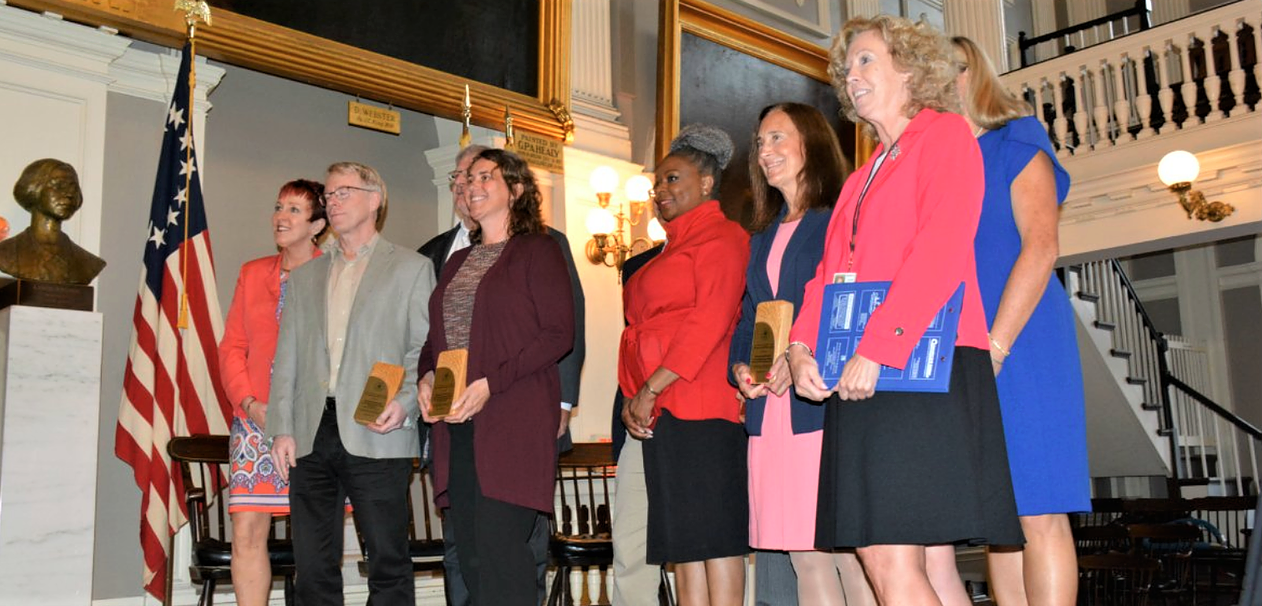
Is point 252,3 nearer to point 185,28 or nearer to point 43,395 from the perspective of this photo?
point 185,28

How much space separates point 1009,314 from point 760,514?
0.81 metres

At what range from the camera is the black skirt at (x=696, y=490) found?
308 cm

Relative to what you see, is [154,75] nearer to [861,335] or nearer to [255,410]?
[255,410]

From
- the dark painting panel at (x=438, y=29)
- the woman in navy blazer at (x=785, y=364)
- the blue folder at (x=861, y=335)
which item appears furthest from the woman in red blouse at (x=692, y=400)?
the dark painting panel at (x=438, y=29)

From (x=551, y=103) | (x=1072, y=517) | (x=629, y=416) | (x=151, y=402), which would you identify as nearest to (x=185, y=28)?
(x=151, y=402)

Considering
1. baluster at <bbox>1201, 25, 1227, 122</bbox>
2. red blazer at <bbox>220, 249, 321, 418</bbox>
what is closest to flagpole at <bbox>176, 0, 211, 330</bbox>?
red blazer at <bbox>220, 249, 321, 418</bbox>

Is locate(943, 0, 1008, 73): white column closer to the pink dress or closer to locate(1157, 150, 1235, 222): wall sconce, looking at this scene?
locate(1157, 150, 1235, 222): wall sconce

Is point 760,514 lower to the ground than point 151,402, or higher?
lower

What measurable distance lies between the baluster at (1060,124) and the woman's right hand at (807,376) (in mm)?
8027

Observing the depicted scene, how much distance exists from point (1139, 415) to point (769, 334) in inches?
377

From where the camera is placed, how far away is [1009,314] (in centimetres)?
230

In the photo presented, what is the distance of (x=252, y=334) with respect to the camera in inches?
152

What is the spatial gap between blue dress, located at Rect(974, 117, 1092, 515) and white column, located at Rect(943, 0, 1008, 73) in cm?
751

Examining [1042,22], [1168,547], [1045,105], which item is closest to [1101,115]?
[1045,105]
